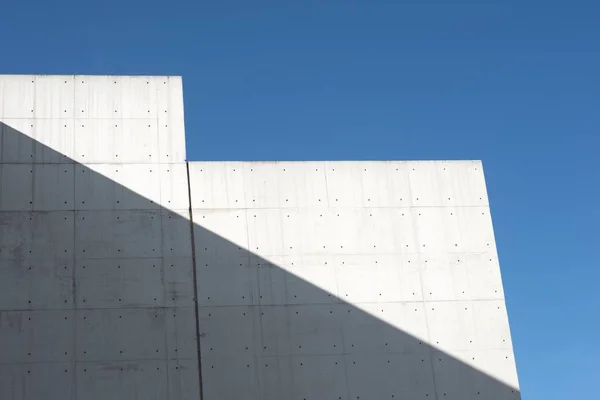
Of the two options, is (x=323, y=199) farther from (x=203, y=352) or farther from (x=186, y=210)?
(x=203, y=352)

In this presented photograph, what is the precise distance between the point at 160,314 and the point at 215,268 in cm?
163

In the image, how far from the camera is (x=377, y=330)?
21672mm

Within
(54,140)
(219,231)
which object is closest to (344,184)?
(219,231)

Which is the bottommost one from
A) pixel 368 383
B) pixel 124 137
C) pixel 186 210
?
pixel 368 383

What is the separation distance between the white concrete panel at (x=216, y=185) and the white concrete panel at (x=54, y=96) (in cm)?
324

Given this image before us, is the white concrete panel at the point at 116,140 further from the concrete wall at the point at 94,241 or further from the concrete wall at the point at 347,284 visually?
the concrete wall at the point at 347,284

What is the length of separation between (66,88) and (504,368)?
12.2 m

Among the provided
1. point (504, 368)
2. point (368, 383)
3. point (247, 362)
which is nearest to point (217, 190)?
point (247, 362)

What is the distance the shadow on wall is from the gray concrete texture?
3cm

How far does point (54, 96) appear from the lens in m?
22.3

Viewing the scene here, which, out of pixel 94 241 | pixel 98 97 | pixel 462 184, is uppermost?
pixel 98 97

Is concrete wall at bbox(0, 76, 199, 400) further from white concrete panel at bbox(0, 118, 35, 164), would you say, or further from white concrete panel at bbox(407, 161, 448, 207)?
white concrete panel at bbox(407, 161, 448, 207)

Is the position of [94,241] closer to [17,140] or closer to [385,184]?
[17,140]

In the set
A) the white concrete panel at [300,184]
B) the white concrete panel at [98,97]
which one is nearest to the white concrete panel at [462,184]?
the white concrete panel at [300,184]
